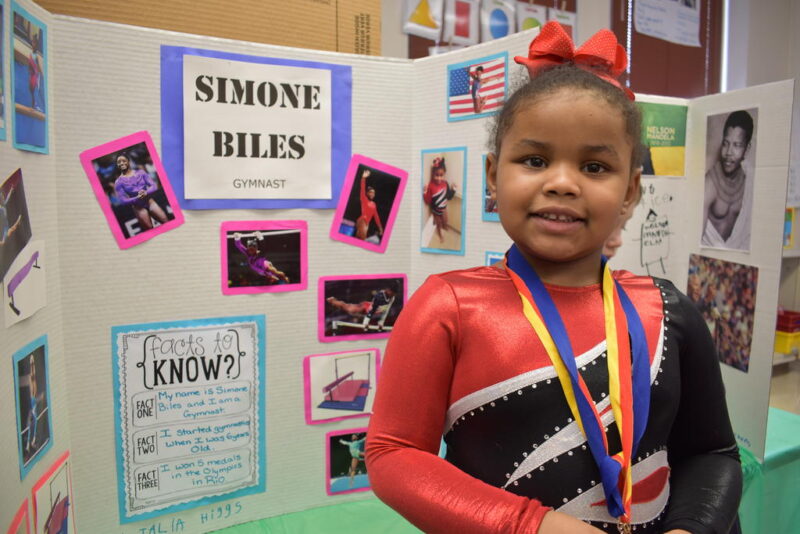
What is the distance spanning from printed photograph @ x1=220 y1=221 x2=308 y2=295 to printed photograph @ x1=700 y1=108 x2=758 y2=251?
0.86 metres

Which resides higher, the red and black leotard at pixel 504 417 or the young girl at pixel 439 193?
the young girl at pixel 439 193

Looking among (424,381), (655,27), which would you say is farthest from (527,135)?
(655,27)

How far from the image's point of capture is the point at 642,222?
3.95ft

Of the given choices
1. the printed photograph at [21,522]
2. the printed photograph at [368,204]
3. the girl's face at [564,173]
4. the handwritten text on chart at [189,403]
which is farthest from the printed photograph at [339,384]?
the girl's face at [564,173]

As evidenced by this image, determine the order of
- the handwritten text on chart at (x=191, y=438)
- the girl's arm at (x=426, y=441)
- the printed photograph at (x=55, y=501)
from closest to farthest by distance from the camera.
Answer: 1. the girl's arm at (x=426, y=441)
2. the printed photograph at (x=55, y=501)
3. the handwritten text on chart at (x=191, y=438)

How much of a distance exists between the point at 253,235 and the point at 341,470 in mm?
491

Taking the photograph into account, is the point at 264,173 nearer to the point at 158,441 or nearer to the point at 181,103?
the point at 181,103

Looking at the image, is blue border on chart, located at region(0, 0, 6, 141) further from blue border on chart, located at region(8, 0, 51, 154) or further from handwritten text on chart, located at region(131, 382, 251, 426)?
handwritten text on chart, located at region(131, 382, 251, 426)

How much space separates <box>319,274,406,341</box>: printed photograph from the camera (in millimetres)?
1079

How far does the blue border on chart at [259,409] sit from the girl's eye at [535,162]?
612mm

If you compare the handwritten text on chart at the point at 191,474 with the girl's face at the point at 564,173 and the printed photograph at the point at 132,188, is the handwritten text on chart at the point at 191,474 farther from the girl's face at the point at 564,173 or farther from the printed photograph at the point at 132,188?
the girl's face at the point at 564,173

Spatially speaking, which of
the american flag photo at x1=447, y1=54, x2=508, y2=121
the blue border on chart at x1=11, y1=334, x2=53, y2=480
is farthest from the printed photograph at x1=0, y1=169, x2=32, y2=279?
the american flag photo at x1=447, y1=54, x2=508, y2=121

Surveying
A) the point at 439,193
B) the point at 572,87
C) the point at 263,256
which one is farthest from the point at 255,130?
the point at 572,87

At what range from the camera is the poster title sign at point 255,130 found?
37.3 inches
